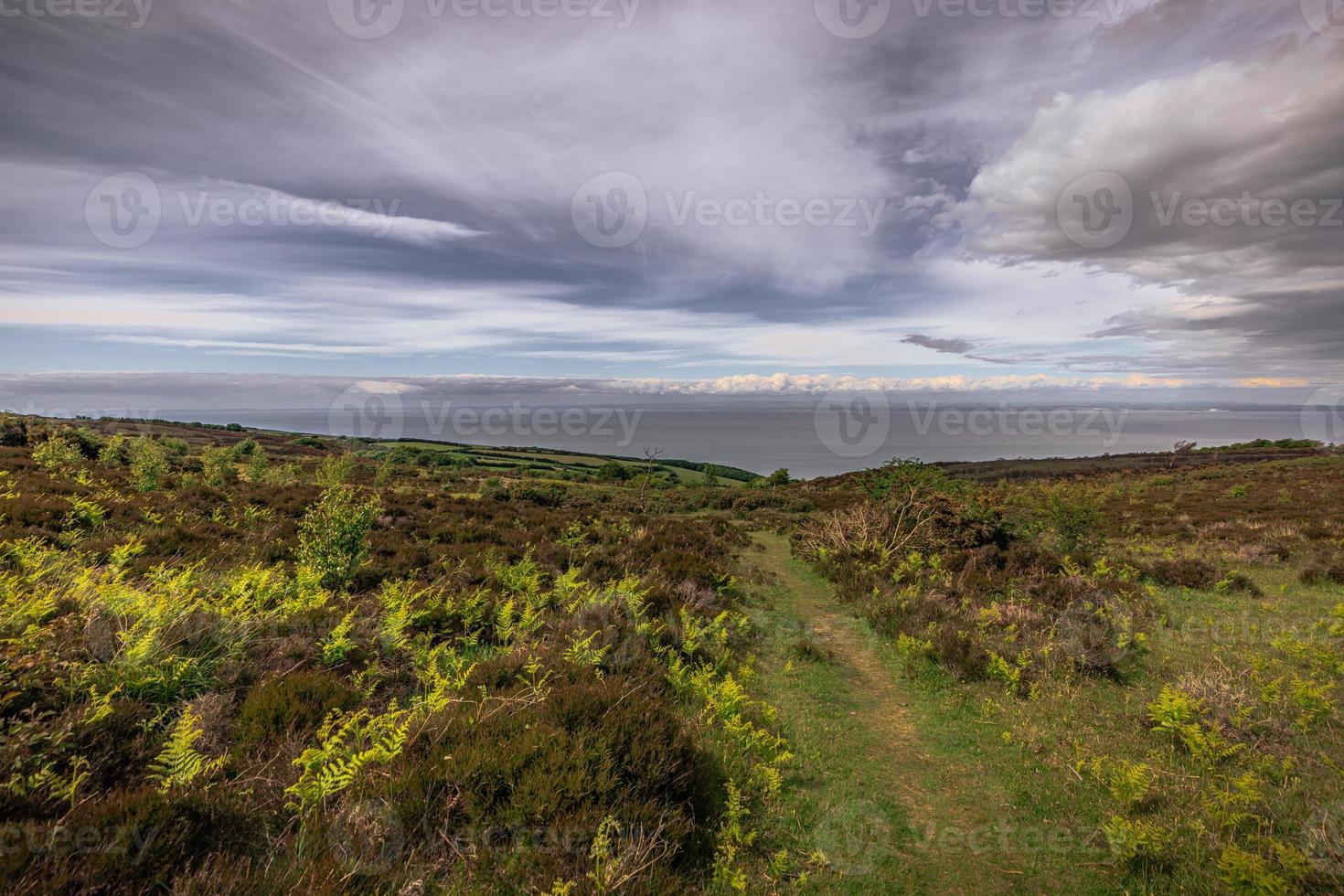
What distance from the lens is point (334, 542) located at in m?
9.90

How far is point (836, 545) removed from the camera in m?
17.3

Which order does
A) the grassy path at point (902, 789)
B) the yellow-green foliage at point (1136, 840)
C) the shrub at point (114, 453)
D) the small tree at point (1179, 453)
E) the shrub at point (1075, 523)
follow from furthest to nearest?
1. the small tree at point (1179, 453)
2. the shrub at point (114, 453)
3. the shrub at point (1075, 523)
4. the grassy path at point (902, 789)
5. the yellow-green foliage at point (1136, 840)

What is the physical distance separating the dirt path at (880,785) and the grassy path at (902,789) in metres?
0.01

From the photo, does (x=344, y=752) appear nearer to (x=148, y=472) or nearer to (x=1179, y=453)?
(x=148, y=472)

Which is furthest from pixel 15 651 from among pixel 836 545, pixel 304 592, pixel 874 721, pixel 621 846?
pixel 836 545

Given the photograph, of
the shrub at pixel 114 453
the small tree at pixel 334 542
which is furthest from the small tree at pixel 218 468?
the small tree at pixel 334 542

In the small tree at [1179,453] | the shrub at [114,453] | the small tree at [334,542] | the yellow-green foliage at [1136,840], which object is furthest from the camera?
the small tree at [1179,453]

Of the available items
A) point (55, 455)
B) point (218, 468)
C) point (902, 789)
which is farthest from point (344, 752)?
point (218, 468)

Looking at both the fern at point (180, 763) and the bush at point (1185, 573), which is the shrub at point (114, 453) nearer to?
the fern at point (180, 763)

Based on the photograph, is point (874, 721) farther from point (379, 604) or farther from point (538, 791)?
point (379, 604)

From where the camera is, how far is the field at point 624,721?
3725mm

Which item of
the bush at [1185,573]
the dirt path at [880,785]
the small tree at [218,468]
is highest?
the small tree at [218,468]

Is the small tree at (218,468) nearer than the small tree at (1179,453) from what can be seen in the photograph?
Yes

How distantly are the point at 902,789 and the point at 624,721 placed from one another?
3.46m
